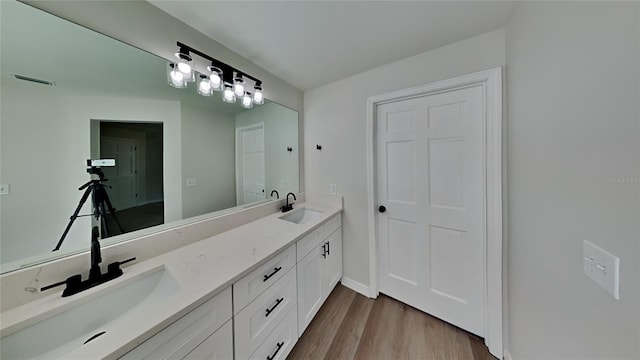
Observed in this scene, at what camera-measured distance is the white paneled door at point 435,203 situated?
1.46m

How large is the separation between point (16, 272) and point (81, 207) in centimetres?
32

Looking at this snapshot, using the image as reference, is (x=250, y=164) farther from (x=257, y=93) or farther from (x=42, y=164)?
(x=42, y=164)

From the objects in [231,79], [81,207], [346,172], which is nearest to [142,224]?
[81,207]

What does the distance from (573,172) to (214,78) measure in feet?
6.61

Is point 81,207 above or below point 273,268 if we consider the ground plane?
above

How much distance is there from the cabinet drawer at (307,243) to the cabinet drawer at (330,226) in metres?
0.07

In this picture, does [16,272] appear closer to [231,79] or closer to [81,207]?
[81,207]

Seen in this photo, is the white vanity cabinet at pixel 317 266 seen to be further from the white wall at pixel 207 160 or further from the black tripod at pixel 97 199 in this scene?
the black tripod at pixel 97 199

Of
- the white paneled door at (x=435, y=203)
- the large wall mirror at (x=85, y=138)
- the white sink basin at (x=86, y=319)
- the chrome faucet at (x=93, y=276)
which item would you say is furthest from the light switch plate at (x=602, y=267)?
the large wall mirror at (x=85, y=138)

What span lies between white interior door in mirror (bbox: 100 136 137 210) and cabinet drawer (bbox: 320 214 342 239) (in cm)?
Answer: 134

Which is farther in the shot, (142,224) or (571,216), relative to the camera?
(142,224)

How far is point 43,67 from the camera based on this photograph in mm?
878

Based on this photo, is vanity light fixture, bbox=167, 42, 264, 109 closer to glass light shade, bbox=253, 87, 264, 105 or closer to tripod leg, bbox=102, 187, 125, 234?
glass light shade, bbox=253, 87, 264, 105

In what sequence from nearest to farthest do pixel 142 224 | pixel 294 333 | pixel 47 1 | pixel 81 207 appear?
pixel 47 1
pixel 81 207
pixel 142 224
pixel 294 333
